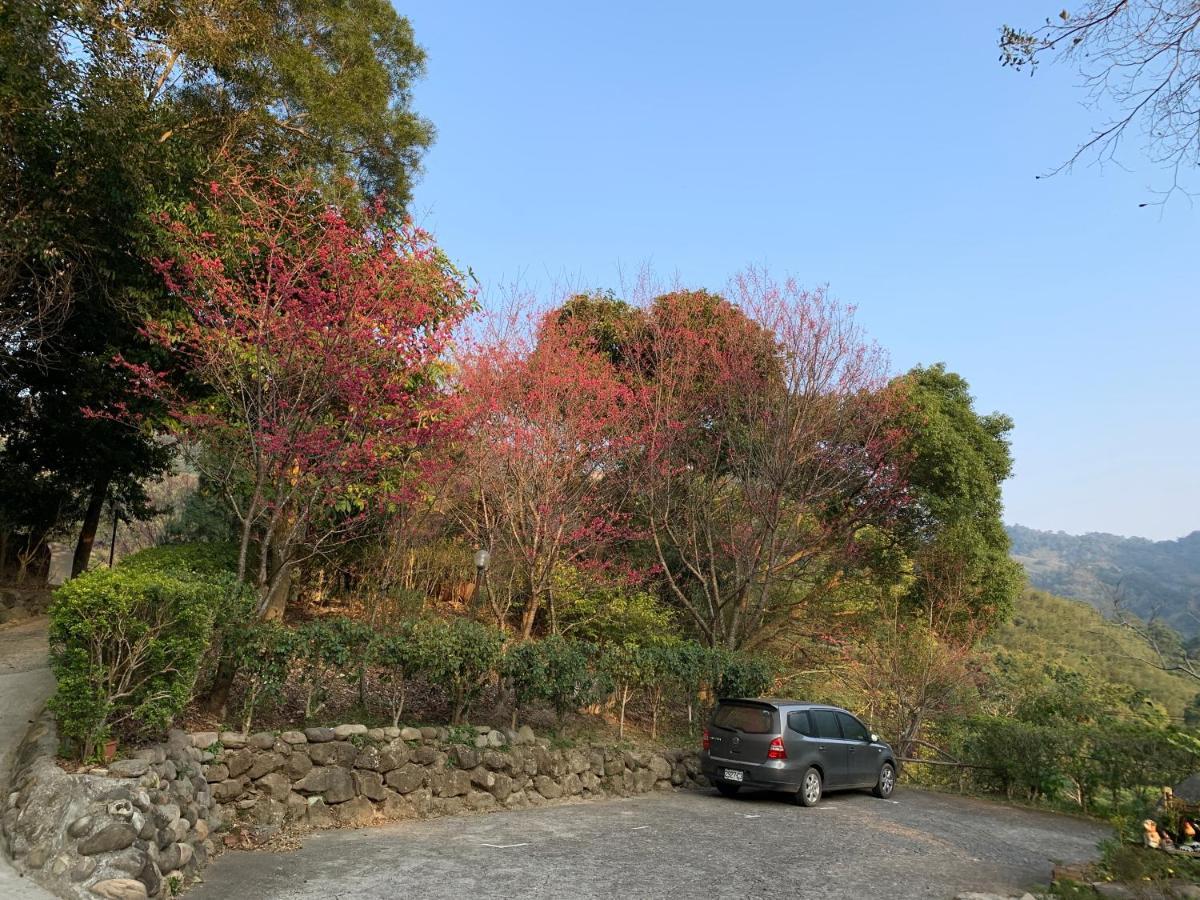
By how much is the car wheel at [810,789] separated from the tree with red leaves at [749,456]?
4309 millimetres

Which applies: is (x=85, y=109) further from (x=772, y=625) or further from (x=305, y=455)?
(x=772, y=625)

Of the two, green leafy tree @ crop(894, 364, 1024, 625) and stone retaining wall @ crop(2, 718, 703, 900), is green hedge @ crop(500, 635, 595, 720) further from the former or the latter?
green leafy tree @ crop(894, 364, 1024, 625)

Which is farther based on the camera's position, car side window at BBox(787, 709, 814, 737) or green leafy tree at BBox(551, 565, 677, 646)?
green leafy tree at BBox(551, 565, 677, 646)

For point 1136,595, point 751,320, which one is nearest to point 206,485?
point 751,320

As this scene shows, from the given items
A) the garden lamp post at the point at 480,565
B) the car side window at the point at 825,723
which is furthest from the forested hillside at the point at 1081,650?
the garden lamp post at the point at 480,565

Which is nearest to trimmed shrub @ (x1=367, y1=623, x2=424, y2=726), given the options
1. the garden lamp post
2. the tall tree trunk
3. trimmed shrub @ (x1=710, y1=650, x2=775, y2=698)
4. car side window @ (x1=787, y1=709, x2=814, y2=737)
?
the garden lamp post

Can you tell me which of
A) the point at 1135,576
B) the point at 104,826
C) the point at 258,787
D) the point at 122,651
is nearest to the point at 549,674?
the point at 258,787

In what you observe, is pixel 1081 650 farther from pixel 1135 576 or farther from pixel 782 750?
pixel 782 750

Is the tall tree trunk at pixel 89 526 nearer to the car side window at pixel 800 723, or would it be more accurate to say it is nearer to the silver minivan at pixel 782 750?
the silver minivan at pixel 782 750

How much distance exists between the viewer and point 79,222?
36.9ft

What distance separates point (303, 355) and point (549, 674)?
547cm

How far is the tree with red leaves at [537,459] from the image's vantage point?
1334cm

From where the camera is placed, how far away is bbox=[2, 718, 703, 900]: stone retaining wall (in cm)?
500

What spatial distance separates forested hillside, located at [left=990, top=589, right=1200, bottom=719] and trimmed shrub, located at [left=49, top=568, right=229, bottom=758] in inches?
955
